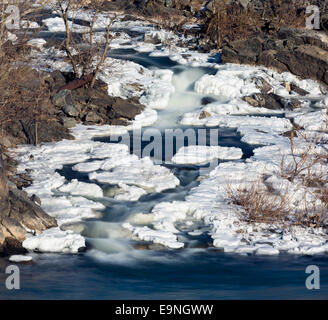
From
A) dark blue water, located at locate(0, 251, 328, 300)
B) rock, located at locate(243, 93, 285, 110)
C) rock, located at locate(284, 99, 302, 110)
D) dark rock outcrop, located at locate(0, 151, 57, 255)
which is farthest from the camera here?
rock, located at locate(243, 93, 285, 110)

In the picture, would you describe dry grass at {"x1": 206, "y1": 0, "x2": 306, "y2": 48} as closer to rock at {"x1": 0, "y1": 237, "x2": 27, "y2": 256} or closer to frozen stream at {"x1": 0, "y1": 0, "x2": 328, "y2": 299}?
frozen stream at {"x1": 0, "y1": 0, "x2": 328, "y2": 299}

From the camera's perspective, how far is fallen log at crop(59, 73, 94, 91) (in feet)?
48.0

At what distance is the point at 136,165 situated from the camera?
10977 millimetres

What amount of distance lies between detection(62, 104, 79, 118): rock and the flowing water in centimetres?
507

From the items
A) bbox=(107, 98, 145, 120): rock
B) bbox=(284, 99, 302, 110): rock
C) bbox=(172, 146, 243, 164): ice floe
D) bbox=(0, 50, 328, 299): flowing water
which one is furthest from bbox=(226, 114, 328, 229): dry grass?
bbox=(284, 99, 302, 110): rock

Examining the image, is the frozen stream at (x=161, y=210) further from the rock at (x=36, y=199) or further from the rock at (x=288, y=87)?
the rock at (x=288, y=87)

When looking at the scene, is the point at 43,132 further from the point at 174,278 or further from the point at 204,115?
the point at 174,278

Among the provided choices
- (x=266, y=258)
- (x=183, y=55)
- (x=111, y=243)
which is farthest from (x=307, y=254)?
(x=183, y=55)

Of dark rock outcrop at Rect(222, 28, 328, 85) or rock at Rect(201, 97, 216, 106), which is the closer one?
rock at Rect(201, 97, 216, 106)

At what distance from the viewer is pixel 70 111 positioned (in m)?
13.7

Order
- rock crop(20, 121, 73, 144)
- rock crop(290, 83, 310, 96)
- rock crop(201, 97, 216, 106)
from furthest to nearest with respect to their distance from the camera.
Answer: rock crop(290, 83, 310, 96) < rock crop(201, 97, 216, 106) < rock crop(20, 121, 73, 144)

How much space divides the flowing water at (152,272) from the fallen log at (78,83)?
6.21 metres

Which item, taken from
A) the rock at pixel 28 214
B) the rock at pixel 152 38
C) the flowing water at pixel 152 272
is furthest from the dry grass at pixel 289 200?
the rock at pixel 152 38

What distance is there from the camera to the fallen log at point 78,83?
14641 mm
